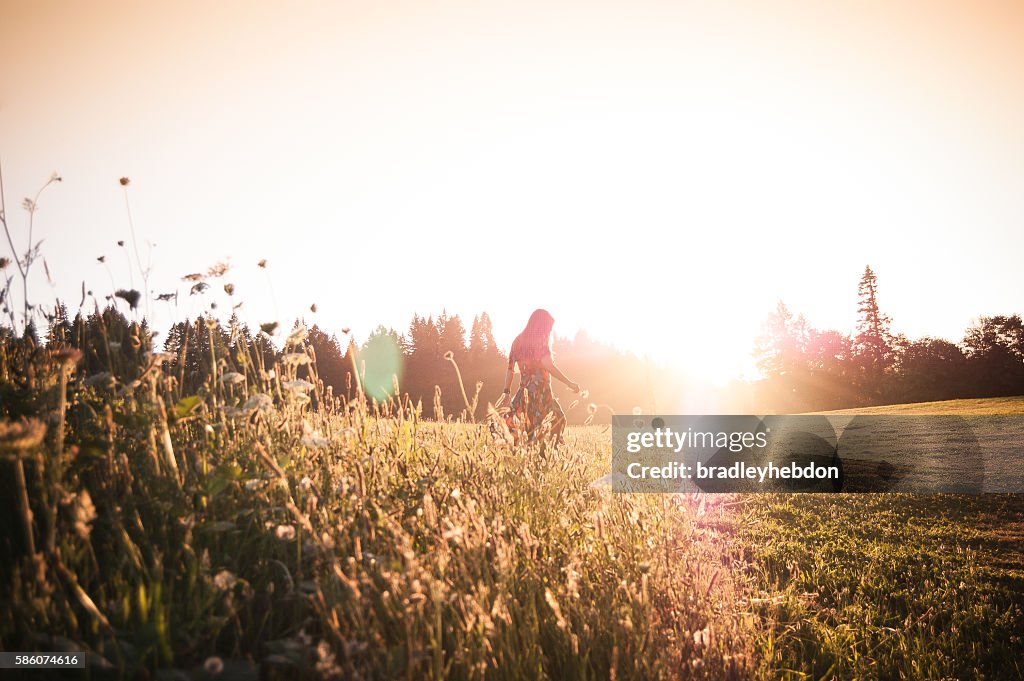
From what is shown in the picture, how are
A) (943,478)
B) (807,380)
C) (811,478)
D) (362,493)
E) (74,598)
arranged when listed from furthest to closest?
(807,380) < (811,478) < (943,478) < (362,493) < (74,598)

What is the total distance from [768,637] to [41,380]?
3727 mm

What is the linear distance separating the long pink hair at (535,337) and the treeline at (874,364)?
45693 mm

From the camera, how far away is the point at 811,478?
8898mm

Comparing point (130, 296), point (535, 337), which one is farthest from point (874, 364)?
point (130, 296)

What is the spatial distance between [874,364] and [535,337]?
58256mm

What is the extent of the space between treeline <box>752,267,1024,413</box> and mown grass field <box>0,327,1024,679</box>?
161 ft

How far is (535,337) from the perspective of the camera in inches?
311

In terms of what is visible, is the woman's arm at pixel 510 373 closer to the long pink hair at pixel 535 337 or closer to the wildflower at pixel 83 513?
the long pink hair at pixel 535 337

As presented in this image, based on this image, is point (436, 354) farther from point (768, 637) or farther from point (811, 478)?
point (768, 637)

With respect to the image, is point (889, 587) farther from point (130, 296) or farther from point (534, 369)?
point (130, 296)

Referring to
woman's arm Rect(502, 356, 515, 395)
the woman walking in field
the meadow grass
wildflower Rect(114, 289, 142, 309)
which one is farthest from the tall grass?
the woman walking in field

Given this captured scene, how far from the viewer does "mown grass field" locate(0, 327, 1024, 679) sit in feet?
5.00

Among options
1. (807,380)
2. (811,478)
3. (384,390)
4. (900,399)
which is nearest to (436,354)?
(807,380)

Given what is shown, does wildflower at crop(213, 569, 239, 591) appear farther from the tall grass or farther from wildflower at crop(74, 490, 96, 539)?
Result: wildflower at crop(74, 490, 96, 539)
